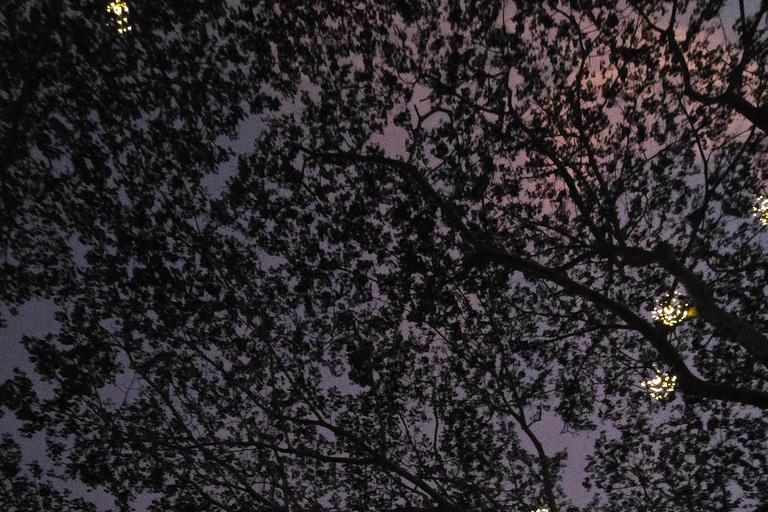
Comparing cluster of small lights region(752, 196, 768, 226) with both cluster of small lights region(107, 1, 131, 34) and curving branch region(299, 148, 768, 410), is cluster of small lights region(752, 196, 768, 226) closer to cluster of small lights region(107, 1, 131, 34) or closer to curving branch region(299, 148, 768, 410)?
curving branch region(299, 148, 768, 410)

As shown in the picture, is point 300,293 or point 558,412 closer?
point 300,293

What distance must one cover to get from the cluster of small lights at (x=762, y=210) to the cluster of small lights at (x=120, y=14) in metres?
14.3

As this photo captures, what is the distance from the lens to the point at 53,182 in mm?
9984

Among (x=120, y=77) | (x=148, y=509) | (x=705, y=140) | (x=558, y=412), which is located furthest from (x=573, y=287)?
(x=148, y=509)

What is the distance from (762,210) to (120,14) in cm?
1445

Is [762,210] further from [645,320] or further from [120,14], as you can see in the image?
Answer: [120,14]

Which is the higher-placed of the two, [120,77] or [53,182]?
[120,77]

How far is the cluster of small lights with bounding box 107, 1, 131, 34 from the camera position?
26.6 feet

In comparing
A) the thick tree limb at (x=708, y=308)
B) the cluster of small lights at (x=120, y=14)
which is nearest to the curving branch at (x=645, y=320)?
the thick tree limb at (x=708, y=308)

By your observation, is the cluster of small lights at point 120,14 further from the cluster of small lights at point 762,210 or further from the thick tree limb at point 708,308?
the cluster of small lights at point 762,210

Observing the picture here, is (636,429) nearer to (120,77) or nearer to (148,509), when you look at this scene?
(148,509)

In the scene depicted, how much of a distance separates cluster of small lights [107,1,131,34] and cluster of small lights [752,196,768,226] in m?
14.3

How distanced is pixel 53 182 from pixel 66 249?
5.81ft

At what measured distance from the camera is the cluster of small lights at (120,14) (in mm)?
8117
